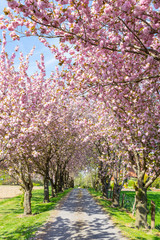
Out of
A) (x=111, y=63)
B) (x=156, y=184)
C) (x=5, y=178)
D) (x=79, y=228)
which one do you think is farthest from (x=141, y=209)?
(x=156, y=184)

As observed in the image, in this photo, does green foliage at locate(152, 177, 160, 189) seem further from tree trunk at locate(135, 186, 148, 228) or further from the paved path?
the paved path

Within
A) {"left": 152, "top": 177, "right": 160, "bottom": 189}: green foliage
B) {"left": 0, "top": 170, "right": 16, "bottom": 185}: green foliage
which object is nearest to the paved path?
{"left": 0, "top": 170, "right": 16, "bottom": 185}: green foliage

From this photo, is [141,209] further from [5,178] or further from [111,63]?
[5,178]

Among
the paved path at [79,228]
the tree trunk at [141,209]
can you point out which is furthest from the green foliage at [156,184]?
the paved path at [79,228]

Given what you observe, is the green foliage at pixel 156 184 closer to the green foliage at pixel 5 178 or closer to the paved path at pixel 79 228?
the green foliage at pixel 5 178

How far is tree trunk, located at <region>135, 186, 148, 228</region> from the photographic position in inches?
459

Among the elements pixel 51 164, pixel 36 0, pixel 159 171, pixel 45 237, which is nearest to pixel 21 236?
pixel 45 237

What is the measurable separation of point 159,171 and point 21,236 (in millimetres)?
8120

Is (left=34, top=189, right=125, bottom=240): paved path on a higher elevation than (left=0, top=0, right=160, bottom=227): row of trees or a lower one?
lower

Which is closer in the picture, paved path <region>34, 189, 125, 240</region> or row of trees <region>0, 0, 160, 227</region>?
row of trees <region>0, 0, 160, 227</region>

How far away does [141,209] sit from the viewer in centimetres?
1186

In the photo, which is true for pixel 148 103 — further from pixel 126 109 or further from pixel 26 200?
pixel 26 200

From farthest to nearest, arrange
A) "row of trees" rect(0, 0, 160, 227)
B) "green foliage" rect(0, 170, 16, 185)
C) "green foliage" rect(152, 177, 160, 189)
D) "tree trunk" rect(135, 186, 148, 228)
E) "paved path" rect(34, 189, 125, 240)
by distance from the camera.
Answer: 1. "green foliage" rect(152, 177, 160, 189)
2. "green foliage" rect(0, 170, 16, 185)
3. "tree trunk" rect(135, 186, 148, 228)
4. "paved path" rect(34, 189, 125, 240)
5. "row of trees" rect(0, 0, 160, 227)

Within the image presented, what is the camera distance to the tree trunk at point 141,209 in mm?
11656
